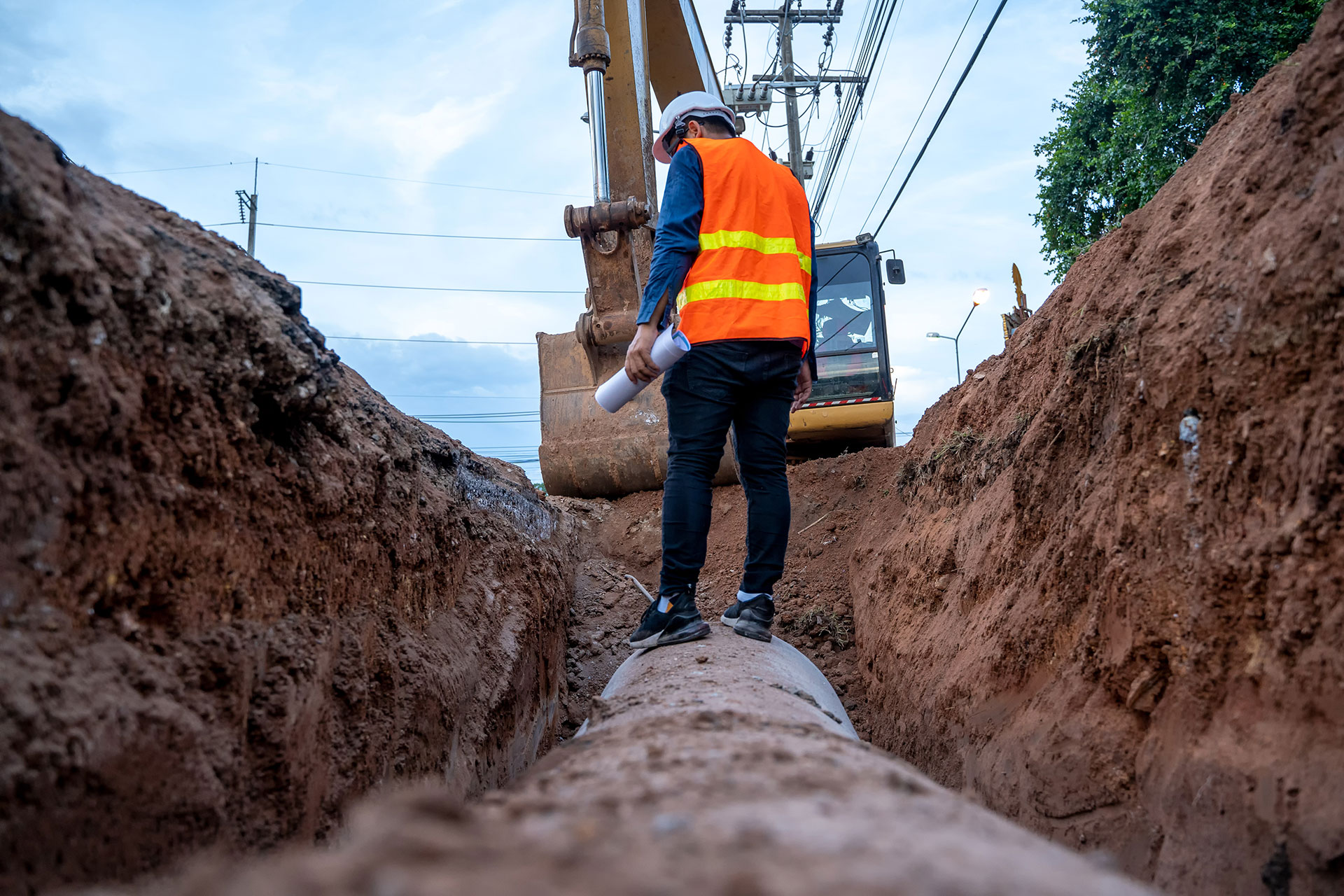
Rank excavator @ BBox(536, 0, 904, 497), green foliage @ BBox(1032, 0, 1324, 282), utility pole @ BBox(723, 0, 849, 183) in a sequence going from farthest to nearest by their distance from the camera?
utility pole @ BBox(723, 0, 849, 183) → green foliage @ BBox(1032, 0, 1324, 282) → excavator @ BBox(536, 0, 904, 497)

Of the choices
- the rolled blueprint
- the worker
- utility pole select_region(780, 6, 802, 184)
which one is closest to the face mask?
the worker

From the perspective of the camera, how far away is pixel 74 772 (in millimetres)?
1163

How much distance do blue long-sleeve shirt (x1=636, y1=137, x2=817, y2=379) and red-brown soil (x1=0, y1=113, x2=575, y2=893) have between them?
1.19 metres

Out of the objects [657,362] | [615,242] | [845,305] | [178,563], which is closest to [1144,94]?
[845,305]

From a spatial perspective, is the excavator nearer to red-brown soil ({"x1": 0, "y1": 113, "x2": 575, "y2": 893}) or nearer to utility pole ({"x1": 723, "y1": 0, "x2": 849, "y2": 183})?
red-brown soil ({"x1": 0, "y1": 113, "x2": 575, "y2": 893})

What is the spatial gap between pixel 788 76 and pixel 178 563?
66.9ft

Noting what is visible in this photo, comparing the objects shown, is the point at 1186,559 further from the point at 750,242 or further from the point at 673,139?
the point at 673,139

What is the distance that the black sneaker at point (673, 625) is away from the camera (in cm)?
322

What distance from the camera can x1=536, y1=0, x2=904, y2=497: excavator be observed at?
5.62 m

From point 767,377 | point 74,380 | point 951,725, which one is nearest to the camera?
point 74,380

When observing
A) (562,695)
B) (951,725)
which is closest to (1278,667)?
(951,725)

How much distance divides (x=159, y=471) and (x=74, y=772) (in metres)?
0.55

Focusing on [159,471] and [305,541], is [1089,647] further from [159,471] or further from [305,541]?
[159,471]

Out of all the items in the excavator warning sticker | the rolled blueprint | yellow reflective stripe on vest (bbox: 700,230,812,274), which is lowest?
the rolled blueprint
